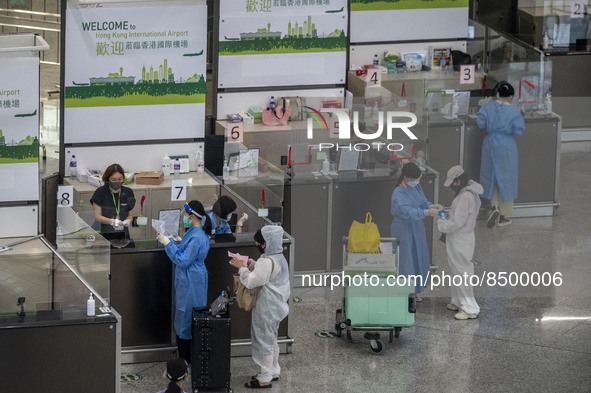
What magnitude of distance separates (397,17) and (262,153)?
283 centimetres

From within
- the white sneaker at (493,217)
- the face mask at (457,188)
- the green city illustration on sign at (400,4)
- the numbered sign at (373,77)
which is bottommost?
the white sneaker at (493,217)

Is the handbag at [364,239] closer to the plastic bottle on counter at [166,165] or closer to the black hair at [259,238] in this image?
the black hair at [259,238]

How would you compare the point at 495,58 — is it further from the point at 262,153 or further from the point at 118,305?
the point at 118,305

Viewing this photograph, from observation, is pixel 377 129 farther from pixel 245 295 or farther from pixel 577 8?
pixel 577 8

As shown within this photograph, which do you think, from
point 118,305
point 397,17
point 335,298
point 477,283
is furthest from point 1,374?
point 397,17

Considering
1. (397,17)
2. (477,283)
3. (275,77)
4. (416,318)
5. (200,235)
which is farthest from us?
(397,17)

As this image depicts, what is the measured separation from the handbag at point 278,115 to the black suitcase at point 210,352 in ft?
13.1

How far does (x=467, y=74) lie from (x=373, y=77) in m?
1.21

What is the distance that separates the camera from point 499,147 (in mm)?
15391

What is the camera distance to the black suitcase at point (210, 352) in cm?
1148

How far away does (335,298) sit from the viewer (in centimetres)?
1363

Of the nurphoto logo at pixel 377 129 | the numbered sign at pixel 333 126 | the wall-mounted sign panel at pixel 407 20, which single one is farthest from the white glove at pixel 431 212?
the wall-mounted sign panel at pixel 407 20

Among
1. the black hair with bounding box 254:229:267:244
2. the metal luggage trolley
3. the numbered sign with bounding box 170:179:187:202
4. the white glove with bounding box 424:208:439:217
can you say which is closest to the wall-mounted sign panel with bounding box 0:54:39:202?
the numbered sign with bounding box 170:179:187:202

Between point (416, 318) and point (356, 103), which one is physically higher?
point (356, 103)
